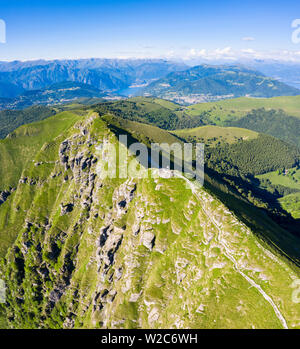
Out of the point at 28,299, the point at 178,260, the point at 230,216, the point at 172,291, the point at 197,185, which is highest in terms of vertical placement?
the point at 197,185

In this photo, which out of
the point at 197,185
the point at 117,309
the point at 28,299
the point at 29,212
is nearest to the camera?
the point at 117,309

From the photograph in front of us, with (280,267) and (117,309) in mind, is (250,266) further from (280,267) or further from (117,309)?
(117,309)

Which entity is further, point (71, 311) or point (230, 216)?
point (71, 311)

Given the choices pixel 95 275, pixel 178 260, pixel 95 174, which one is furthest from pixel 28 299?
pixel 178 260

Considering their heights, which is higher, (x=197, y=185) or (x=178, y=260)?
(x=197, y=185)

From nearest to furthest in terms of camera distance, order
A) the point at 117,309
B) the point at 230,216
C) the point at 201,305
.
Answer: the point at 201,305 < the point at 230,216 < the point at 117,309

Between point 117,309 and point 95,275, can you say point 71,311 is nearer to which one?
point 95,275
